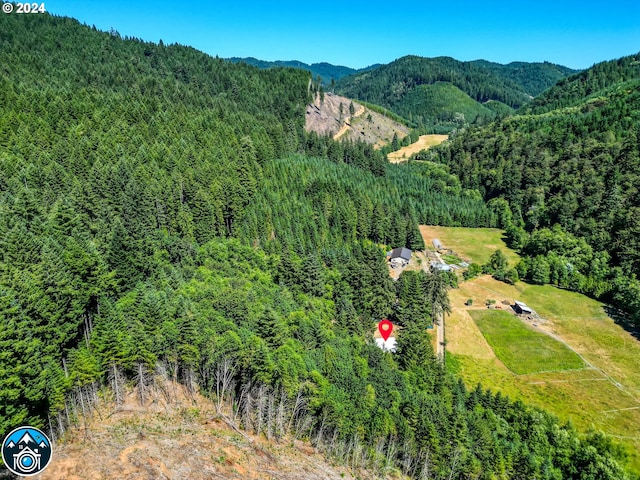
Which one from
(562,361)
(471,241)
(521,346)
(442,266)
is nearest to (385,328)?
(521,346)

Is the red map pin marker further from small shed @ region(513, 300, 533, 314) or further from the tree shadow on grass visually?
the tree shadow on grass

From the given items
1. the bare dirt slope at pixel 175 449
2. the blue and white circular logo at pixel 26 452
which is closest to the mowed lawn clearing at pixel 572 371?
the bare dirt slope at pixel 175 449

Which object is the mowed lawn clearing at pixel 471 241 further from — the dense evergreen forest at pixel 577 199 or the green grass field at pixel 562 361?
the green grass field at pixel 562 361

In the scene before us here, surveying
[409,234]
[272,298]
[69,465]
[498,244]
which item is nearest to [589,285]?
[498,244]

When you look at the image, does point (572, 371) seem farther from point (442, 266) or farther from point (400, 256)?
point (400, 256)

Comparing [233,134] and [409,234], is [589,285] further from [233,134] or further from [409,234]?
[233,134]

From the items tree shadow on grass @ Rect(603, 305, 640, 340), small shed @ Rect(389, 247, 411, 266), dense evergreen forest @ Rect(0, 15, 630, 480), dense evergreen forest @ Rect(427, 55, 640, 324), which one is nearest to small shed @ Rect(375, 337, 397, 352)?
dense evergreen forest @ Rect(0, 15, 630, 480)
